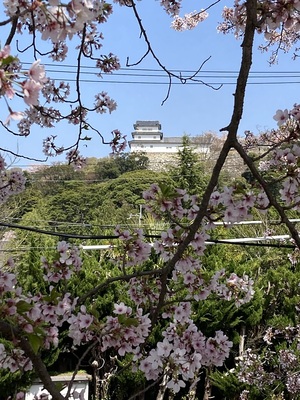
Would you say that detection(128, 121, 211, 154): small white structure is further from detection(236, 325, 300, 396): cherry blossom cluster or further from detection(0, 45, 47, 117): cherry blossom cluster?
detection(0, 45, 47, 117): cherry blossom cluster

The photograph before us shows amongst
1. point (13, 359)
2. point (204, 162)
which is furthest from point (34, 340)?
point (204, 162)

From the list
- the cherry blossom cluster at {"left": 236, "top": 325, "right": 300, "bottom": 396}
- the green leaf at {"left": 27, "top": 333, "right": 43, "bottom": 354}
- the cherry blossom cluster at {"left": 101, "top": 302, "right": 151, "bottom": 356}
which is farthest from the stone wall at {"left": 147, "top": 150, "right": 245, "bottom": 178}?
the green leaf at {"left": 27, "top": 333, "right": 43, "bottom": 354}

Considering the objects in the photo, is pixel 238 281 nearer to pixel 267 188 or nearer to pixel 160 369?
pixel 160 369

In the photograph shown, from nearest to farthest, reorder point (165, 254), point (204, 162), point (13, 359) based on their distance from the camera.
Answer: point (13, 359)
point (165, 254)
point (204, 162)

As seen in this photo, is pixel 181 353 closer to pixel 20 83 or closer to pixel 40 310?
pixel 40 310

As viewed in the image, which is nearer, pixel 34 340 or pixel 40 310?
pixel 34 340

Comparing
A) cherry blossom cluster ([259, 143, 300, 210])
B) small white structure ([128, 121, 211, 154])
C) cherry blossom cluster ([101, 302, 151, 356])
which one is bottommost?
cherry blossom cluster ([101, 302, 151, 356])

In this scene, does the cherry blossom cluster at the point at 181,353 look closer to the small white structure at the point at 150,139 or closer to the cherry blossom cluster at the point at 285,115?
the cherry blossom cluster at the point at 285,115

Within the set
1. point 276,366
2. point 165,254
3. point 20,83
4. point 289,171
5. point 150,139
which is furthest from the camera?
point 150,139

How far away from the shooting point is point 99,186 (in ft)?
57.4

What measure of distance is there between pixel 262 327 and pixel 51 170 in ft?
46.7

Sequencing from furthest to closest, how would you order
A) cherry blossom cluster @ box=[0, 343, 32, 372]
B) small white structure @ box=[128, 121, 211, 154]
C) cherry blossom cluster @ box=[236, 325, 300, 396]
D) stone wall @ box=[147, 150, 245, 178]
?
1. small white structure @ box=[128, 121, 211, 154]
2. stone wall @ box=[147, 150, 245, 178]
3. cherry blossom cluster @ box=[236, 325, 300, 396]
4. cherry blossom cluster @ box=[0, 343, 32, 372]

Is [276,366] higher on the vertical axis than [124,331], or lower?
lower

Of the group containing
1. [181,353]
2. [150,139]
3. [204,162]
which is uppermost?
[150,139]
